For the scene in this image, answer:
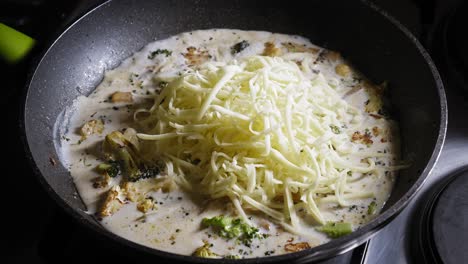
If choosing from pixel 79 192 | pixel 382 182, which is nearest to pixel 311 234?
pixel 382 182

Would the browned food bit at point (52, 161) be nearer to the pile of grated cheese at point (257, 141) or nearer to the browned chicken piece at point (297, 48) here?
the pile of grated cheese at point (257, 141)

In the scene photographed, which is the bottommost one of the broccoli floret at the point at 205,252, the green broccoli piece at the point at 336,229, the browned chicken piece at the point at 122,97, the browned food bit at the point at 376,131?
the broccoli floret at the point at 205,252

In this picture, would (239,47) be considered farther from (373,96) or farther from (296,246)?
(296,246)

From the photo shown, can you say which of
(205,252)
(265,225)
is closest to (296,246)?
(265,225)

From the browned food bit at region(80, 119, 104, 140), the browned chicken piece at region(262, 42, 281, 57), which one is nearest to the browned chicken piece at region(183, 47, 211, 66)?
the browned chicken piece at region(262, 42, 281, 57)

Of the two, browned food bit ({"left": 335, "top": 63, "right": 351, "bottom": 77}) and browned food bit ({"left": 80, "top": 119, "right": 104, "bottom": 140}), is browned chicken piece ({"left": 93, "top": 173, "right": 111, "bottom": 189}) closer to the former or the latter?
→ browned food bit ({"left": 80, "top": 119, "right": 104, "bottom": 140})

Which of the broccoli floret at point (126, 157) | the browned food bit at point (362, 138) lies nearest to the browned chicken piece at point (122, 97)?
the broccoli floret at point (126, 157)
